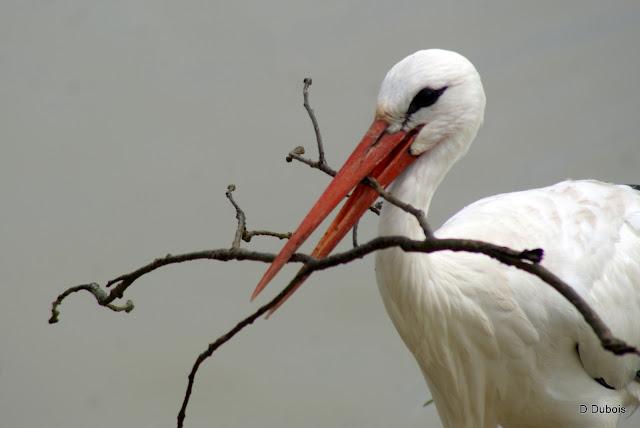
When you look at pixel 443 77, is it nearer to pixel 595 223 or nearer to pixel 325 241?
pixel 325 241

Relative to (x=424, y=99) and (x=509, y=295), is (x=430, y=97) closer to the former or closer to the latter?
(x=424, y=99)

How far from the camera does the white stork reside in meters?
2.35

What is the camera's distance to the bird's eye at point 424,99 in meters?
2.34

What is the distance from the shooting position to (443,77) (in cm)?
235

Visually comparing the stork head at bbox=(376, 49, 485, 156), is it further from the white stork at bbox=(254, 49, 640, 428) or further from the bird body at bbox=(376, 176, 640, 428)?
the bird body at bbox=(376, 176, 640, 428)

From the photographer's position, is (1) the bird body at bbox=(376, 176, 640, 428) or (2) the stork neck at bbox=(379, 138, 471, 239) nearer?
(2) the stork neck at bbox=(379, 138, 471, 239)

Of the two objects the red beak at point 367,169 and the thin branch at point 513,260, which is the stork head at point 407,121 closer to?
the red beak at point 367,169

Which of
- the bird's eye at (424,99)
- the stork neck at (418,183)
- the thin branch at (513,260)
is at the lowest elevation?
the thin branch at (513,260)

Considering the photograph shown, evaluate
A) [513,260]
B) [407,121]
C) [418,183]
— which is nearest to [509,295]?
[418,183]

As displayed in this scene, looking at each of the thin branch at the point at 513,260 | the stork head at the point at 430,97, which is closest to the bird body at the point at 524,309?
the stork head at the point at 430,97

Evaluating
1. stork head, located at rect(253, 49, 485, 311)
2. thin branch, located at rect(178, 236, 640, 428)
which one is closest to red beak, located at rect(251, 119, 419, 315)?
stork head, located at rect(253, 49, 485, 311)


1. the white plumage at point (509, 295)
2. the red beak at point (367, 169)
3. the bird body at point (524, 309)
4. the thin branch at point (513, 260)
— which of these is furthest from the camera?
the bird body at point (524, 309)

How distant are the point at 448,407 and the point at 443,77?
978 millimetres

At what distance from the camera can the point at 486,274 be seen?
257 centimetres
